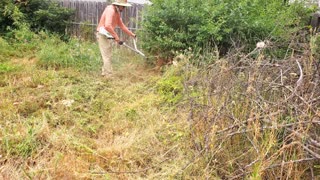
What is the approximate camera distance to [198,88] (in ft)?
13.2

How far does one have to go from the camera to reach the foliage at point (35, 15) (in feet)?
25.8

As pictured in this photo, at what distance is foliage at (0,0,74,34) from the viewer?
785 cm

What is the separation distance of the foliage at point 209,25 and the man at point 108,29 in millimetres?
675

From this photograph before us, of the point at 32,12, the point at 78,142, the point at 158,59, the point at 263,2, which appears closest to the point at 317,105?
the point at 78,142

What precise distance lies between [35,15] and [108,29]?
11.7ft

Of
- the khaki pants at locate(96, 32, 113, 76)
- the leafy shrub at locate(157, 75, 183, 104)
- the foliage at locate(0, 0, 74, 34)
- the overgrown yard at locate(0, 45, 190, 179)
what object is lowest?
the overgrown yard at locate(0, 45, 190, 179)

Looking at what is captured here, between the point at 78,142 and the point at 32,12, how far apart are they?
6.11 metres

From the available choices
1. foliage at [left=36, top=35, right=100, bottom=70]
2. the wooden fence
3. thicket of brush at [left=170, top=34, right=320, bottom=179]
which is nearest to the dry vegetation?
thicket of brush at [left=170, top=34, right=320, bottom=179]

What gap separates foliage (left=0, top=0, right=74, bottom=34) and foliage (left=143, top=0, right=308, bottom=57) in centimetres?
311

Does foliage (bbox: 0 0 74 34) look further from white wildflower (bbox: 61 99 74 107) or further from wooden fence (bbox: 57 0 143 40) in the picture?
white wildflower (bbox: 61 99 74 107)

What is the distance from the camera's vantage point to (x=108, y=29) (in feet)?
18.2

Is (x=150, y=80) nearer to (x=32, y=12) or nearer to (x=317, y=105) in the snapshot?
(x=317, y=105)

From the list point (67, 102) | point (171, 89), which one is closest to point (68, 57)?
point (67, 102)

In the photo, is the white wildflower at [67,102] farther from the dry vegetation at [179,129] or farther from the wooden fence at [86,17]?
the wooden fence at [86,17]
